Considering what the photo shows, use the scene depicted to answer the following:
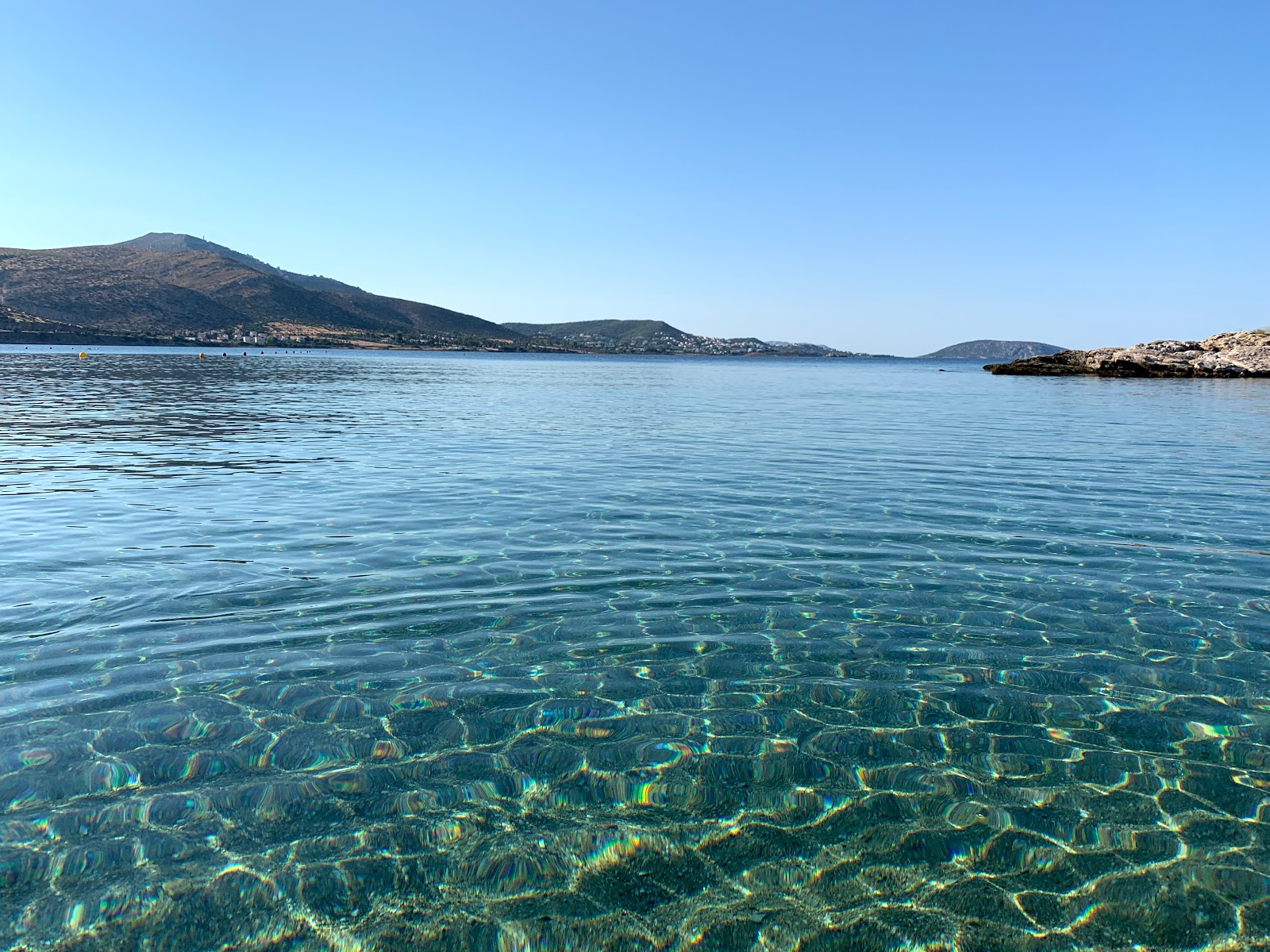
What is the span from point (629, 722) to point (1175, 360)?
11380cm

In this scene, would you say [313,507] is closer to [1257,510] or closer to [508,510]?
[508,510]

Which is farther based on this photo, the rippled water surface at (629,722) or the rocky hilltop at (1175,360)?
the rocky hilltop at (1175,360)

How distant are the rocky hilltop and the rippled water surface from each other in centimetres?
9462

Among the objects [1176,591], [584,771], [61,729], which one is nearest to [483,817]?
[584,771]

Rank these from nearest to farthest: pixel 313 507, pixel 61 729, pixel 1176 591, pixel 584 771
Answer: pixel 584 771 < pixel 61 729 < pixel 1176 591 < pixel 313 507

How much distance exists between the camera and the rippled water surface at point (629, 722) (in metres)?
5.07

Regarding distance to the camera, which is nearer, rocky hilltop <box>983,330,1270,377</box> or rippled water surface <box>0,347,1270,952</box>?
rippled water surface <box>0,347,1270,952</box>

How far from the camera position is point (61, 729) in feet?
23.5

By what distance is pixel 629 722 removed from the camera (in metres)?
7.46

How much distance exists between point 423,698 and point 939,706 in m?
5.22

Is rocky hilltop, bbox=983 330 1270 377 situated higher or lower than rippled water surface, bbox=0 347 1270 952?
higher

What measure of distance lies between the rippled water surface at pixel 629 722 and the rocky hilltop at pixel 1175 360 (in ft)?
310

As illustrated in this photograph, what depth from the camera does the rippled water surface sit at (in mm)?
5066

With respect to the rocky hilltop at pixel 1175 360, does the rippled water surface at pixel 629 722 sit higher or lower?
lower
